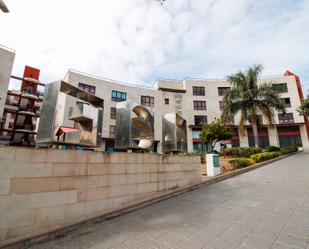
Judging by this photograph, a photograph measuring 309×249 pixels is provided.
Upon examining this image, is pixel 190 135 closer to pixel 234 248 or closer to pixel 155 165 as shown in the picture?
pixel 155 165

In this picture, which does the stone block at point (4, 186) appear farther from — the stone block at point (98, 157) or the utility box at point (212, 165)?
the utility box at point (212, 165)

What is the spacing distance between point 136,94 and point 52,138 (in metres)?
23.5

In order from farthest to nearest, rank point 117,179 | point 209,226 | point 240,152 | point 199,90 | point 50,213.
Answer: point 199,90 → point 240,152 → point 117,179 → point 209,226 → point 50,213

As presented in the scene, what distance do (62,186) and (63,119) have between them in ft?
4.95

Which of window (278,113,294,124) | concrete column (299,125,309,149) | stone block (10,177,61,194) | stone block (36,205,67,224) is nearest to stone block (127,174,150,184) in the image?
stone block (36,205,67,224)

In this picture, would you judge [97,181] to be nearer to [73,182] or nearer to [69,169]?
[73,182]

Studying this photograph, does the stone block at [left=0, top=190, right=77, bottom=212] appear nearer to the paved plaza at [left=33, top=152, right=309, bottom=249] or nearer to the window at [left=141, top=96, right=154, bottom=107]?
the paved plaza at [left=33, top=152, right=309, bottom=249]

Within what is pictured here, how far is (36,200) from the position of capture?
11.1ft

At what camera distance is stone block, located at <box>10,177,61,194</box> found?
3.18 metres

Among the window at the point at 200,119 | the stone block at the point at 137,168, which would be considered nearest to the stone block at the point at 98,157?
the stone block at the point at 137,168

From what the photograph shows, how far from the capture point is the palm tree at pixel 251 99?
1859 centimetres

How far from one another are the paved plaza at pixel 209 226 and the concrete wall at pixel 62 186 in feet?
1.31

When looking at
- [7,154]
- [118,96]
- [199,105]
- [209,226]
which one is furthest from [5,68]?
[199,105]

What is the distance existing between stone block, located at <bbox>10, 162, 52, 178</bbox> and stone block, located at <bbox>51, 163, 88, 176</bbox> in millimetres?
116
